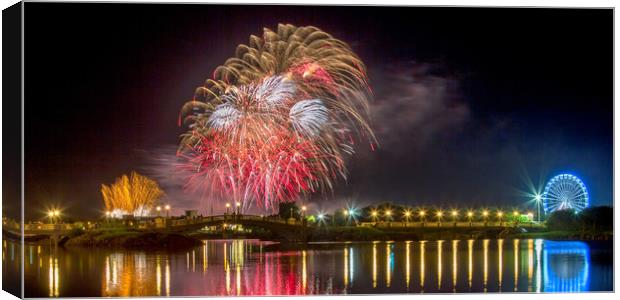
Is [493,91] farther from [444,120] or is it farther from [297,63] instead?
[297,63]

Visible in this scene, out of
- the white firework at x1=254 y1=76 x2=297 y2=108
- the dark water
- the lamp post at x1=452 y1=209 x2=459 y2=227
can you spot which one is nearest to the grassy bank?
the dark water

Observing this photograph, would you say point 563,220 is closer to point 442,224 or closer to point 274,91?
point 442,224

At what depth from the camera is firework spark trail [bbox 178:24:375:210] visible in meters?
27.6

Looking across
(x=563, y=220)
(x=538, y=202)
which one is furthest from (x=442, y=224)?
(x=563, y=220)

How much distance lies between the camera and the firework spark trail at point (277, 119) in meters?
27.6

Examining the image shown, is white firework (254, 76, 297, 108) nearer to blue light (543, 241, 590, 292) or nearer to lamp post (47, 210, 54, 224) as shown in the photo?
lamp post (47, 210, 54, 224)

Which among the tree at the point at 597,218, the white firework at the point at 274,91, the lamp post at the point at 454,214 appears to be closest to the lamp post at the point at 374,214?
the lamp post at the point at 454,214

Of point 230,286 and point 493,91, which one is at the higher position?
point 493,91

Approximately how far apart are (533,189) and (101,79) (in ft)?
34.6

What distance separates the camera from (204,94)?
27531mm

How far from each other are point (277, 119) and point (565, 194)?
727 cm

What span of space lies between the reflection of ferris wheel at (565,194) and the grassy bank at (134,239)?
8.66 metres

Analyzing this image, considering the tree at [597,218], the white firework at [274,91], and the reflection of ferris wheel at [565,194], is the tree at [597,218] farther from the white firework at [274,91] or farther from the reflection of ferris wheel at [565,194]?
the white firework at [274,91]

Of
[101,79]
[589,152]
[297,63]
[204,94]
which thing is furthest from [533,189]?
[101,79]
